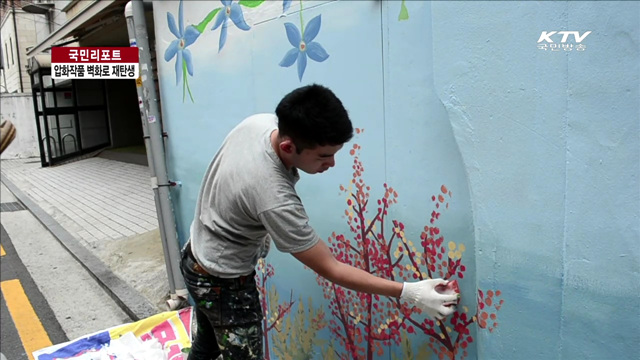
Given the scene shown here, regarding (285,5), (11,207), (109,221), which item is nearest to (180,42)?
(285,5)

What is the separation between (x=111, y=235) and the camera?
6621 millimetres

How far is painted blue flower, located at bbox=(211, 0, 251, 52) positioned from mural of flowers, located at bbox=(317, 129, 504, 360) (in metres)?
1.09

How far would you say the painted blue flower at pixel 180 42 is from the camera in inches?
129

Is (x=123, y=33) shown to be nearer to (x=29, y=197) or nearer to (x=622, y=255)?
(x=29, y=197)

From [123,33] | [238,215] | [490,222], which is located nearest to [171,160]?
[238,215]

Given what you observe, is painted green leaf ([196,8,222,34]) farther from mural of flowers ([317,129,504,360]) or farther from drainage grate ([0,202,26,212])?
drainage grate ([0,202,26,212])

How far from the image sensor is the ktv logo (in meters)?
1.32

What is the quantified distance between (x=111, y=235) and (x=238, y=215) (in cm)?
539

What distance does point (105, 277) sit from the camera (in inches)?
202

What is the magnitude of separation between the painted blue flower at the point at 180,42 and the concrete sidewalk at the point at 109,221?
215 centimetres

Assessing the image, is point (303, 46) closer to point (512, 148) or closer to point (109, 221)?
point (512, 148)

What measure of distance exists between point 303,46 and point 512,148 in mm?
1230

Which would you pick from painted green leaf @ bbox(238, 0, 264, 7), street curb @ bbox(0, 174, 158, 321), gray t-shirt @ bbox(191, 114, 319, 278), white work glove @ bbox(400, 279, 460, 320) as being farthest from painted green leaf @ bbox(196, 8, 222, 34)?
street curb @ bbox(0, 174, 158, 321)

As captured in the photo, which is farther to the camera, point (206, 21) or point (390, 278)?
point (206, 21)
